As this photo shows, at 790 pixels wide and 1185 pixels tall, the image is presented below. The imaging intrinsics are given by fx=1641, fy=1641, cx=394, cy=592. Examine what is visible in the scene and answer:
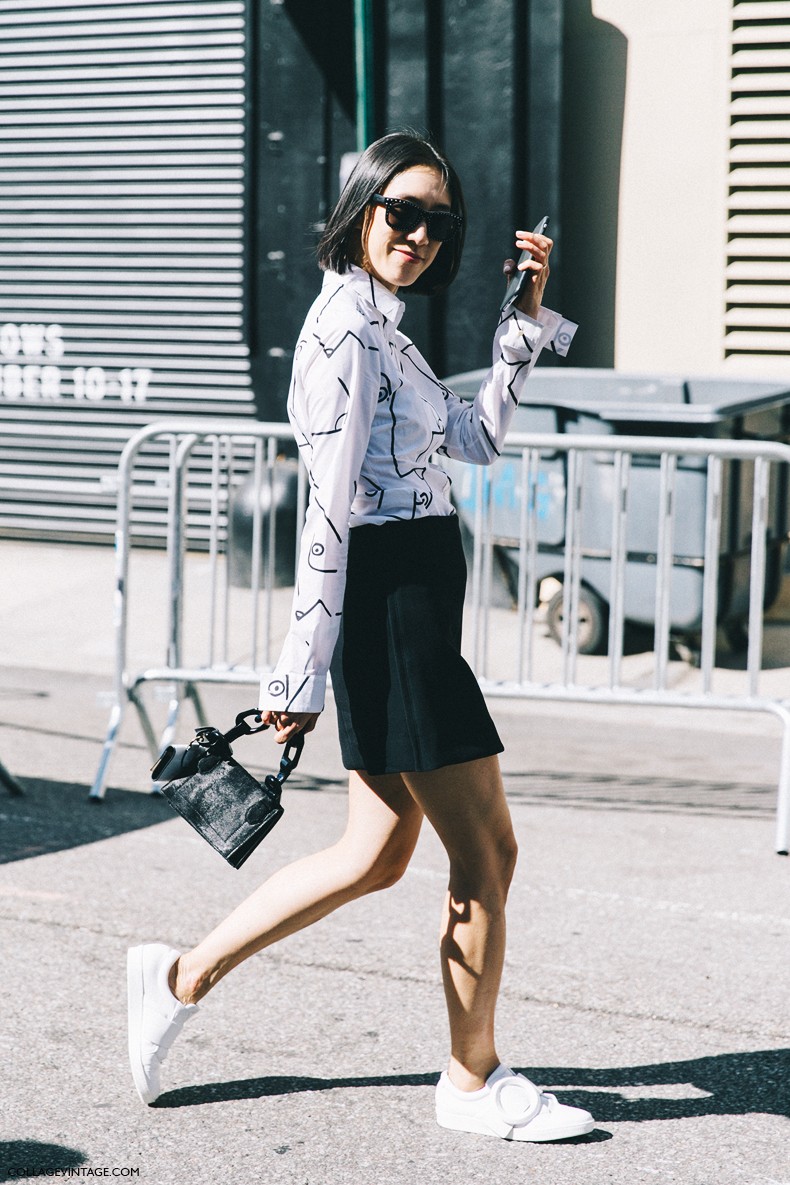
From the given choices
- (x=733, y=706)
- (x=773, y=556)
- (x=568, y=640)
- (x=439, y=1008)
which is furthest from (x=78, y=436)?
(x=439, y=1008)

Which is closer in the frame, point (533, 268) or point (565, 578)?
point (533, 268)

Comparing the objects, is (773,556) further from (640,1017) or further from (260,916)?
(260,916)

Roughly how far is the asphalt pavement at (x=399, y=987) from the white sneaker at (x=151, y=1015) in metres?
0.08

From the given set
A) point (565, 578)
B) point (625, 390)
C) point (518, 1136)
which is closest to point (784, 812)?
point (565, 578)

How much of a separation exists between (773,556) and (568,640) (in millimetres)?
2864

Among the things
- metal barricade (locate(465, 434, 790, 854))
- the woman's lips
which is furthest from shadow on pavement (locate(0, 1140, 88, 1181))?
metal barricade (locate(465, 434, 790, 854))

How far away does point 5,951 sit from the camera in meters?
4.23

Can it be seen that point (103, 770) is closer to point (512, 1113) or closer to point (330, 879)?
point (330, 879)

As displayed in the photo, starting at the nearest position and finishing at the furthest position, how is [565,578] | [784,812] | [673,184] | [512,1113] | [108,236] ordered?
[512,1113]
[784,812]
[565,578]
[673,184]
[108,236]

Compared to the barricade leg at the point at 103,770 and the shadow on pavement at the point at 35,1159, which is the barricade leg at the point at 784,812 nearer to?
the barricade leg at the point at 103,770

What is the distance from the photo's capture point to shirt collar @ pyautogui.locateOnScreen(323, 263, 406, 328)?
3137 millimetres

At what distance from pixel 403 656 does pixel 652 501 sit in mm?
4785

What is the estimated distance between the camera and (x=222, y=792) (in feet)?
10.5

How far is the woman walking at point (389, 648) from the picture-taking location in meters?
3.04
